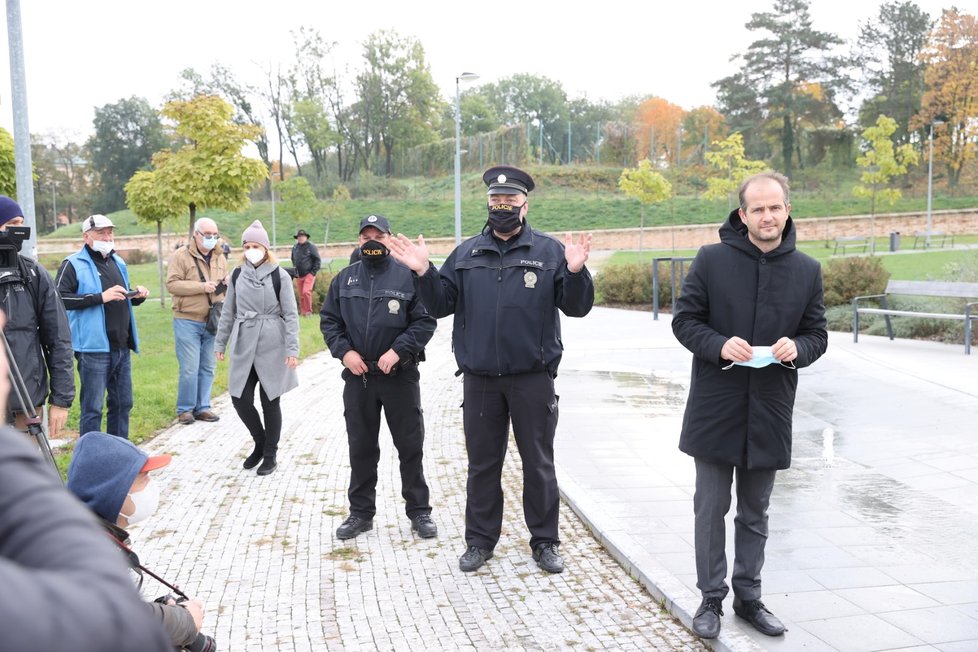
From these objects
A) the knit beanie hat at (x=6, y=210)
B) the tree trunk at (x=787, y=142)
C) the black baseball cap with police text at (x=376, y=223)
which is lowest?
the black baseball cap with police text at (x=376, y=223)

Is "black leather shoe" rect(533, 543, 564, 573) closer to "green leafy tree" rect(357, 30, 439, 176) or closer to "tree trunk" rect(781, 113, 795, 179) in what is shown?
"tree trunk" rect(781, 113, 795, 179)

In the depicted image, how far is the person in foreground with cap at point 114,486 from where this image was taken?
2.75 meters

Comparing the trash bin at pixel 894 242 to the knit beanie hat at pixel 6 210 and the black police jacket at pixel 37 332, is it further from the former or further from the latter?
the knit beanie hat at pixel 6 210

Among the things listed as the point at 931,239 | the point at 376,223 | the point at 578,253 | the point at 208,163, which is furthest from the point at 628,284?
the point at 931,239

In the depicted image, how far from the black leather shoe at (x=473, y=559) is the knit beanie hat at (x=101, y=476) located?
3.03 metres

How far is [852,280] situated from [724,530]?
17930 millimetres

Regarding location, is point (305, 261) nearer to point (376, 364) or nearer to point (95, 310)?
point (95, 310)

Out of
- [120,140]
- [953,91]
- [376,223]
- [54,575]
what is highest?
[953,91]

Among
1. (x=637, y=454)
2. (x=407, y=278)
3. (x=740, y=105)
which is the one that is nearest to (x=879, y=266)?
(x=637, y=454)

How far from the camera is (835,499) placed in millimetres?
Answer: 6660

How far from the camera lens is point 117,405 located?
8070 mm

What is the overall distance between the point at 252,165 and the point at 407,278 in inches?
635

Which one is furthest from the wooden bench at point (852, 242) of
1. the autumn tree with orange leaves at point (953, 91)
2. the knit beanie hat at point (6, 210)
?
the knit beanie hat at point (6, 210)

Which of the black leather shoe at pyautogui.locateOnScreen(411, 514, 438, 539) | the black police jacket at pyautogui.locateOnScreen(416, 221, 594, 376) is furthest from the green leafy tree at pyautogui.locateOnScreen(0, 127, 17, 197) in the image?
the black police jacket at pyautogui.locateOnScreen(416, 221, 594, 376)
